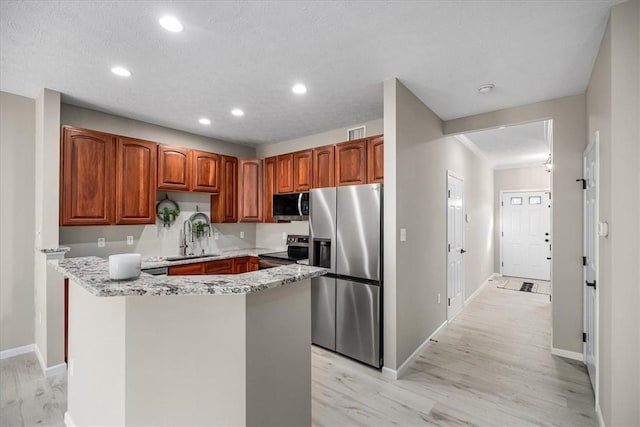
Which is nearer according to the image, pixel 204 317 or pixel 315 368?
pixel 204 317

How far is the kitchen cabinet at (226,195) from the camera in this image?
468 centimetres

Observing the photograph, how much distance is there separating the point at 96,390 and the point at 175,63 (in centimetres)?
236

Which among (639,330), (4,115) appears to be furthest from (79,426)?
(639,330)

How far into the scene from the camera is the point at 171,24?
1.97 meters

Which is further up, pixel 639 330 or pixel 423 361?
pixel 639 330

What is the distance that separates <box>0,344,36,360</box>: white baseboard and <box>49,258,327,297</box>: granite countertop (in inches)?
98.7

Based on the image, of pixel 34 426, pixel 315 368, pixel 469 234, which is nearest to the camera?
pixel 34 426

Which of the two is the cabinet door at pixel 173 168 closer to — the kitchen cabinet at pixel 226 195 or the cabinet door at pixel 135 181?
the cabinet door at pixel 135 181

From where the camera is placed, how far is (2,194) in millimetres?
3055

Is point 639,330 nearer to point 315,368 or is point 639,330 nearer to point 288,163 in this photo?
→ point 315,368

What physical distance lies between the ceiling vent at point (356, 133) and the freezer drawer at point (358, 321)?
6.26ft

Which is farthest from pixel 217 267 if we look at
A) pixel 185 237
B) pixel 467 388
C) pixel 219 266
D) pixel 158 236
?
pixel 467 388

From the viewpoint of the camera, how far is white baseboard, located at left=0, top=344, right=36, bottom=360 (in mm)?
3089

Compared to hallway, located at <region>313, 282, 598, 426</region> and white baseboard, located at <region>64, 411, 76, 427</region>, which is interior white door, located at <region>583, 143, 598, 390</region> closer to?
hallway, located at <region>313, 282, 598, 426</region>
